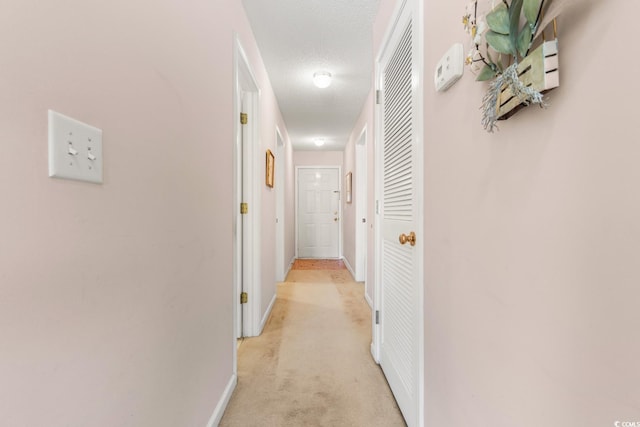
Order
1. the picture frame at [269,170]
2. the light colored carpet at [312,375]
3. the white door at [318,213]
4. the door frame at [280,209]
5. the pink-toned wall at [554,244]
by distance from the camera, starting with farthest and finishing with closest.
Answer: the white door at [318,213], the door frame at [280,209], the picture frame at [269,170], the light colored carpet at [312,375], the pink-toned wall at [554,244]

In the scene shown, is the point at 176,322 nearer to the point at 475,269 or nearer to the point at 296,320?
the point at 475,269

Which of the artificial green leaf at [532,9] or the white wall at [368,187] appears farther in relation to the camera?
the white wall at [368,187]

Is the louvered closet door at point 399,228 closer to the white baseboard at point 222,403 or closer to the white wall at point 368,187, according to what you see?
the white wall at point 368,187

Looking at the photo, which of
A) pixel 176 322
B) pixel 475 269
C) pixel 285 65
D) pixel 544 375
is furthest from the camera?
pixel 285 65

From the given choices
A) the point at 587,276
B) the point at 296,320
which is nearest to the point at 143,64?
the point at 587,276

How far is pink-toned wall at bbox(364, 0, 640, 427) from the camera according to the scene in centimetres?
44

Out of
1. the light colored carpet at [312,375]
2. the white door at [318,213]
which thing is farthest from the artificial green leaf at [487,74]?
the white door at [318,213]

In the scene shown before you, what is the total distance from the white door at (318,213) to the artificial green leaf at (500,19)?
5582 millimetres

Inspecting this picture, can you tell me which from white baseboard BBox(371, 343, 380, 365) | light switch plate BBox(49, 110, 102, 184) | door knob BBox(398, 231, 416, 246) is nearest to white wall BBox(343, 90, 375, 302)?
white baseboard BBox(371, 343, 380, 365)

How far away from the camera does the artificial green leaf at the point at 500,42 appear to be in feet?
2.02

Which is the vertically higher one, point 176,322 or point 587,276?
point 587,276

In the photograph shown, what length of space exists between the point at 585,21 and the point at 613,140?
0.21 m

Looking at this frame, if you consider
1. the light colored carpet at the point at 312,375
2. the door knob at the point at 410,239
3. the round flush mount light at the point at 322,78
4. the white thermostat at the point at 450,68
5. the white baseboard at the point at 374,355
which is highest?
the round flush mount light at the point at 322,78

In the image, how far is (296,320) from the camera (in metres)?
2.79
